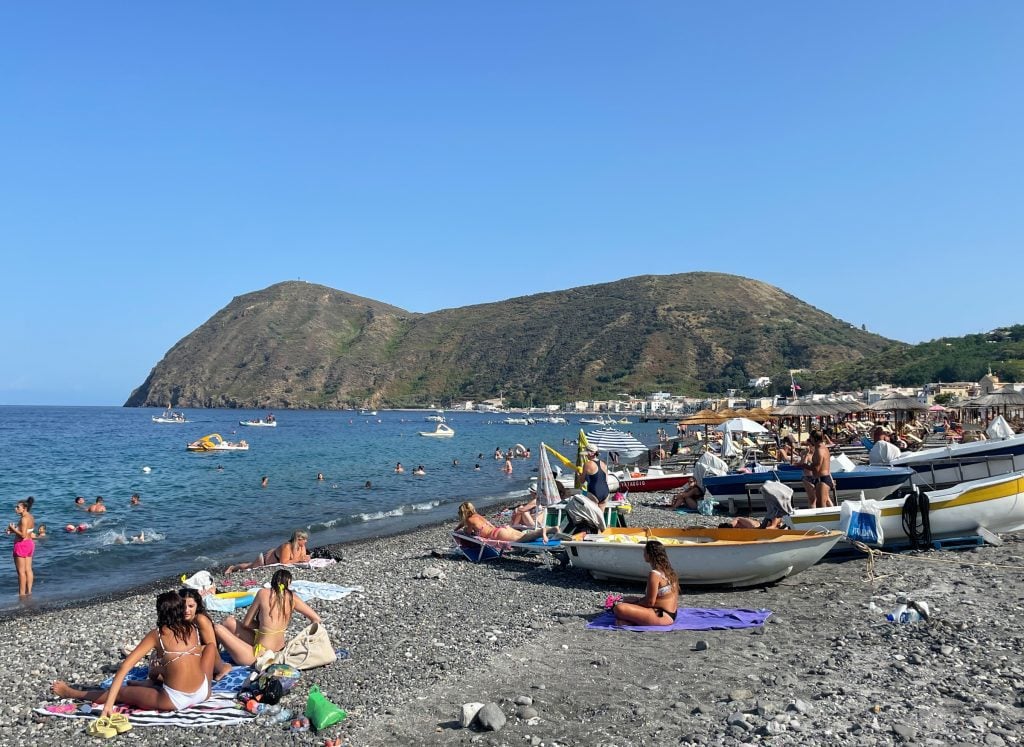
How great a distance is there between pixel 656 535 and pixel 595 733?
268 inches

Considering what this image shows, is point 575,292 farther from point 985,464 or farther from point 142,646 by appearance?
point 142,646

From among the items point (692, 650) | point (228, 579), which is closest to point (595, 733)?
point (692, 650)

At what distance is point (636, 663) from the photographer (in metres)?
7.54

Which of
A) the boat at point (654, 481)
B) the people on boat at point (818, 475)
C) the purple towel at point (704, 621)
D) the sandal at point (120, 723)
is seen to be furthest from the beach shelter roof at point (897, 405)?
the sandal at point (120, 723)

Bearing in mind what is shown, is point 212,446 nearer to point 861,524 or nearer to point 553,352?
point 861,524

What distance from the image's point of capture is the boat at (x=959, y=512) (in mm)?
12656

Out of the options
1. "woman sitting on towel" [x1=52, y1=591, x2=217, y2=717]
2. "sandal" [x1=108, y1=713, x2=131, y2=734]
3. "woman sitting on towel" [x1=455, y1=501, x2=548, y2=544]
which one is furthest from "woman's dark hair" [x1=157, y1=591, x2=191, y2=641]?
"woman sitting on towel" [x1=455, y1=501, x2=548, y2=544]

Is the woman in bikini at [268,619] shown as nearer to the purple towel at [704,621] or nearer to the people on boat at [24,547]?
the purple towel at [704,621]

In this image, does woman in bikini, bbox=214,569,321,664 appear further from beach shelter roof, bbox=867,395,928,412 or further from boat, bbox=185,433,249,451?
boat, bbox=185,433,249,451

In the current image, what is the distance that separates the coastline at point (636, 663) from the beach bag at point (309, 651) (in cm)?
11

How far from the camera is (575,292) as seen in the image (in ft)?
620

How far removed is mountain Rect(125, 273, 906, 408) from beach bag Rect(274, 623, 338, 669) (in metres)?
134

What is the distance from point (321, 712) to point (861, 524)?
976 cm

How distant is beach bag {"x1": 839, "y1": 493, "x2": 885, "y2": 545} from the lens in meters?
12.5
